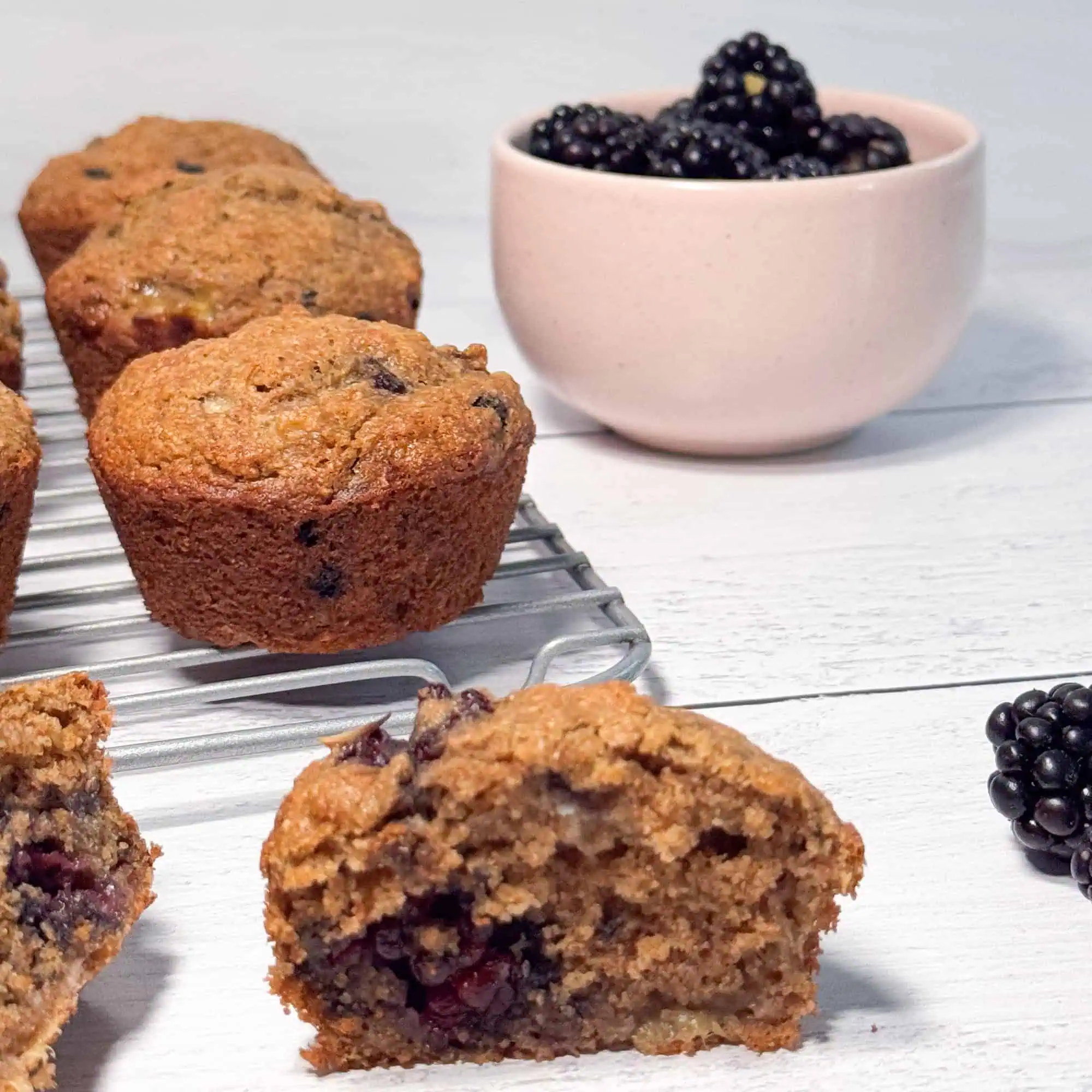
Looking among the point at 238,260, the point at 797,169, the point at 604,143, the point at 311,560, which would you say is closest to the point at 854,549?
the point at 797,169

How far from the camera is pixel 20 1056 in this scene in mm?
1215

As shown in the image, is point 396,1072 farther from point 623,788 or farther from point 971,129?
point 971,129

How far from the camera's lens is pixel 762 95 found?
7.75 feet

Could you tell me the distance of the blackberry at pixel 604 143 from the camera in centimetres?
232

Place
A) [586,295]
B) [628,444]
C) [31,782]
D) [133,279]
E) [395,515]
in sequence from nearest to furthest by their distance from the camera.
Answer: [31,782] < [395,515] < [133,279] < [586,295] < [628,444]

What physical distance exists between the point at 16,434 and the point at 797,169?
1.10 m

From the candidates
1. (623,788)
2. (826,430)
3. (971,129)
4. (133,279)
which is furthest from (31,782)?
(971,129)

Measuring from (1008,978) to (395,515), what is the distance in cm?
77

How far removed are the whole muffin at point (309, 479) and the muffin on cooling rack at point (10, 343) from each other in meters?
0.37

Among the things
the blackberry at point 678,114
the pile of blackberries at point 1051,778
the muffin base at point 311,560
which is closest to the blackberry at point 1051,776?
the pile of blackberries at point 1051,778

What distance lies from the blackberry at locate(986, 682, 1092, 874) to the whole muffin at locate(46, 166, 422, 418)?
1.07 m

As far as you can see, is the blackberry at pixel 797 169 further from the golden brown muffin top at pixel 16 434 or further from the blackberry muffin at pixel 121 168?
the golden brown muffin top at pixel 16 434

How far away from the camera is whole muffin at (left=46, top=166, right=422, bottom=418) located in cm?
216

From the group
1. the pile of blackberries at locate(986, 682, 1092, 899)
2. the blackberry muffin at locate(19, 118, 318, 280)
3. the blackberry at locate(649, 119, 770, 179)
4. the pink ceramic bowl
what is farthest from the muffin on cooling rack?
the pile of blackberries at locate(986, 682, 1092, 899)
